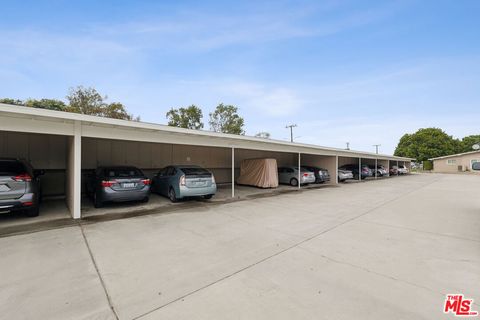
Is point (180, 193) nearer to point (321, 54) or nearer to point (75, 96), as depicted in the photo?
point (321, 54)

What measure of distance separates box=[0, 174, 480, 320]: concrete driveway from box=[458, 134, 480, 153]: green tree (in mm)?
64010

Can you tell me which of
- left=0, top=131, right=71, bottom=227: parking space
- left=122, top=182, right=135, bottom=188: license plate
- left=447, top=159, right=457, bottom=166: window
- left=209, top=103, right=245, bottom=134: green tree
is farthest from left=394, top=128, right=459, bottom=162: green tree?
left=0, top=131, right=71, bottom=227: parking space

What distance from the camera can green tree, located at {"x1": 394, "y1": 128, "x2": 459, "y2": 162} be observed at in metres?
43.5

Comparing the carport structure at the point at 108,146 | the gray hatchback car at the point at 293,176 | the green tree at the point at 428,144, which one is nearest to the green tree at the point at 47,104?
the carport structure at the point at 108,146

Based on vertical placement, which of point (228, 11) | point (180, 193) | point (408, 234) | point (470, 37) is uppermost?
point (228, 11)

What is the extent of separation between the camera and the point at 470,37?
396 inches

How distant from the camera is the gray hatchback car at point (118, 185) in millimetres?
6180

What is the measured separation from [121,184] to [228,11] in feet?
29.5

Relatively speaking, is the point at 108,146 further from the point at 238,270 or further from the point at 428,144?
the point at 428,144

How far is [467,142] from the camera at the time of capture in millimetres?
50625

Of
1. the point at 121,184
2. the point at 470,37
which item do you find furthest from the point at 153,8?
the point at 470,37

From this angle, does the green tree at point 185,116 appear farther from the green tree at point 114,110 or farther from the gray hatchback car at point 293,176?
the gray hatchback car at point 293,176

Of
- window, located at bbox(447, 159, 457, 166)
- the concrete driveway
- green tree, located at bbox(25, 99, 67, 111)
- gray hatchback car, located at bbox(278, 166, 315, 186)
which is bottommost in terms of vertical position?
the concrete driveway

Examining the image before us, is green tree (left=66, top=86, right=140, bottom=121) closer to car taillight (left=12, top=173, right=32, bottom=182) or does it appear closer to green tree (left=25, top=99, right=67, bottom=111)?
green tree (left=25, top=99, right=67, bottom=111)
